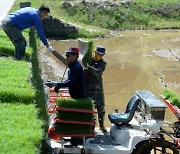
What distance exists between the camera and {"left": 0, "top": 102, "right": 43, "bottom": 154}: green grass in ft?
22.5

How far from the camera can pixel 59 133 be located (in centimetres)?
840

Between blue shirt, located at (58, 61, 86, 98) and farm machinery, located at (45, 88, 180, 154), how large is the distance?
0.48m

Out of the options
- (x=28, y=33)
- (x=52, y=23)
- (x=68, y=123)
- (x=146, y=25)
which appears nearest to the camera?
(x=68, y=123)

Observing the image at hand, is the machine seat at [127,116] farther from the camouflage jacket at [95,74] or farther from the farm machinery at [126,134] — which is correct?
the camouflage jacket at [95,74]

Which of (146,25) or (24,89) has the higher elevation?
(24,89)

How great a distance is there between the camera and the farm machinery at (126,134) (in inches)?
334

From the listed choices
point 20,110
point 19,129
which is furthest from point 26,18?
point 19,129

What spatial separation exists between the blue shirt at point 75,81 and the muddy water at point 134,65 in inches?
164

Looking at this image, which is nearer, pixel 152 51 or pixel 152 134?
pixel 152 134

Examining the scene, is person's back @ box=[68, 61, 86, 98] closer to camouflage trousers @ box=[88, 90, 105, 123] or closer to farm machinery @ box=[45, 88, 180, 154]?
farm machinery @ box=[45, 88, 180, 154]

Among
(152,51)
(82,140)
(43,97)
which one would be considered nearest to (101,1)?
(152,51)

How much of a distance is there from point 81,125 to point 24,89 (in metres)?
1.50

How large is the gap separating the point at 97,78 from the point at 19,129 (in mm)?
2889

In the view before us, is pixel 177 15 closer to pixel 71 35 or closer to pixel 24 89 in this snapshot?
pixel 71 35
